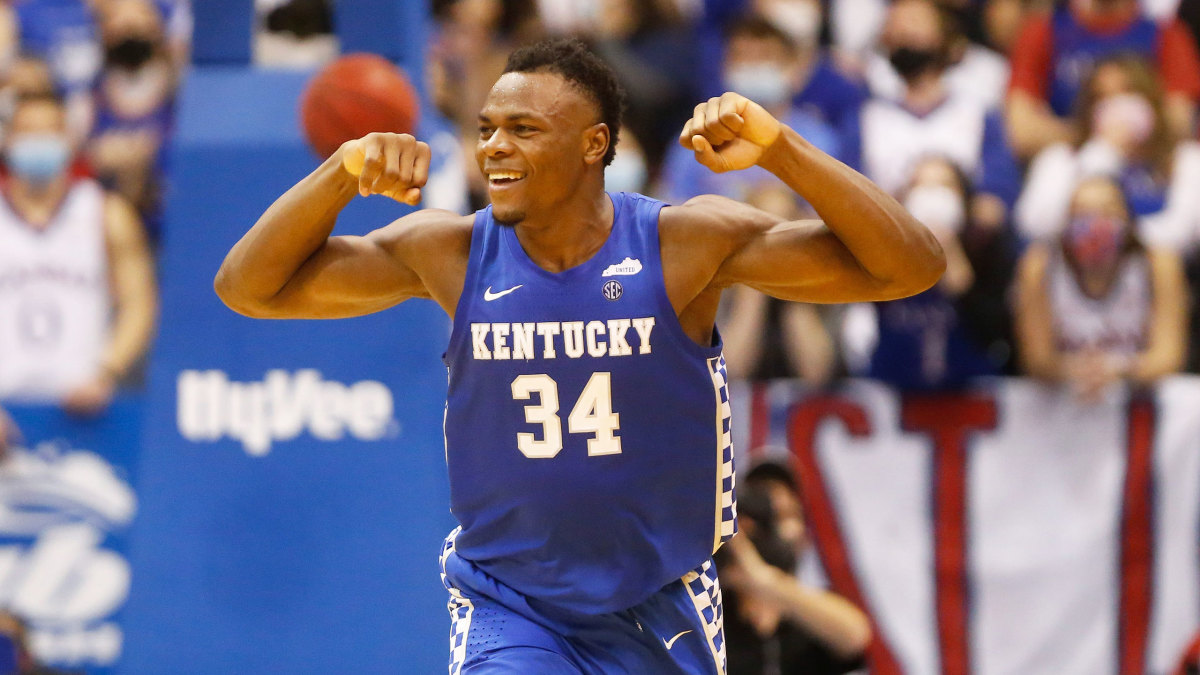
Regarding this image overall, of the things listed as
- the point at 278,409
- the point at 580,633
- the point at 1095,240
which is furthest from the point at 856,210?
the point at 1095,240

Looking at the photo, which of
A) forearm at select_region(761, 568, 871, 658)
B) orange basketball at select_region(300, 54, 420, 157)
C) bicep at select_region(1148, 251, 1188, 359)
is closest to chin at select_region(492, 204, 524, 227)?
orange basketball at select_region(300, 54, 420, 157)

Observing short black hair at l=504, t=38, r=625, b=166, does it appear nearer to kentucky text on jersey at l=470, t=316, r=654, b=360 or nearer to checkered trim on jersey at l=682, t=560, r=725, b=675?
kentucky text on jersey at l=470, t=316, r=654, b=360

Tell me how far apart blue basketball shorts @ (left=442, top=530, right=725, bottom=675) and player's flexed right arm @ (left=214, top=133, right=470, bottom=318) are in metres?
0.73

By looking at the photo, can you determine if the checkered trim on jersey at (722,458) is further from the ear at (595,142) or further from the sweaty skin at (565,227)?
the ear at (595,142)

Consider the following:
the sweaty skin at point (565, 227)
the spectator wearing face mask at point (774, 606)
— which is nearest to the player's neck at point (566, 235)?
the sweaty skin at point (565, 227)

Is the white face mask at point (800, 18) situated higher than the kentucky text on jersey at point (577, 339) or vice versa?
the white face mask at point (800, 18)

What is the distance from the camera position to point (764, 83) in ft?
24.4

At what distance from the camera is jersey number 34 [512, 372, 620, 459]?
3.59 meters

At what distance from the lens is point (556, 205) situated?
366 centimetres

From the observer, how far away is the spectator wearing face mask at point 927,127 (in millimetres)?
7090

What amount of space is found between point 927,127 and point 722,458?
3.98 m

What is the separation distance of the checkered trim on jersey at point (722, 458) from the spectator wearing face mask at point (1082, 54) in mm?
4560

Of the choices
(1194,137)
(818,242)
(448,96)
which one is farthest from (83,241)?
(1194,137)

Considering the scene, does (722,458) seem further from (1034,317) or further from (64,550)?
(64,550)
